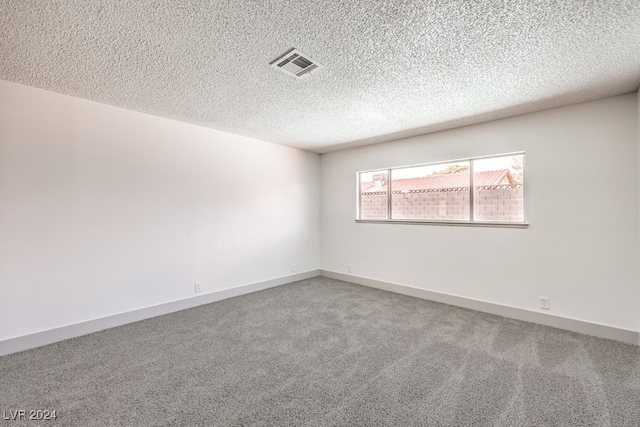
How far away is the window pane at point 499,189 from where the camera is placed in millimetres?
→ 3285

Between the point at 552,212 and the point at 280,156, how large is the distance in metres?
3.88

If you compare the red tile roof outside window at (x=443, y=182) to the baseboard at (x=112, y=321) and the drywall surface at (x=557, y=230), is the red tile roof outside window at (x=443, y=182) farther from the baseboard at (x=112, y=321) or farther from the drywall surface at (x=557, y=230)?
the baseboard at (x=112, y=321)

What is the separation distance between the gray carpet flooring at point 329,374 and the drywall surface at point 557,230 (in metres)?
0.44

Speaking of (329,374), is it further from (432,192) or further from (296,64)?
(432,192)

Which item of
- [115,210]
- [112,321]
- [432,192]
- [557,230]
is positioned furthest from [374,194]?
[112,321]

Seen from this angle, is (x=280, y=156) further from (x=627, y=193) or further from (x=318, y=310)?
(x=627, y=193)

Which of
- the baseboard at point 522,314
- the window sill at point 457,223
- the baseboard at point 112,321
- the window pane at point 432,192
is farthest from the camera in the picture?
the window pane at point 432,192

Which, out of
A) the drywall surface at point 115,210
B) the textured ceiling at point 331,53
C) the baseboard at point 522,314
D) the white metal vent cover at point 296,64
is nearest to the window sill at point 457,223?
the baseboard at point 522,314

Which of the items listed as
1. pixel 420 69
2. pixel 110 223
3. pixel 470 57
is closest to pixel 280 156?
pixel 110 223

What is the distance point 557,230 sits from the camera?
2.98 metres

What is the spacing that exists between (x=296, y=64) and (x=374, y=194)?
2.96 m

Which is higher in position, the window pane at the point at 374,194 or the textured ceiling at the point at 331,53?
the textured ceiling at the point at 331,53

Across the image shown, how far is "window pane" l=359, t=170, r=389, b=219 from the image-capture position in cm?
462

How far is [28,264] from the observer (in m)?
2.54
